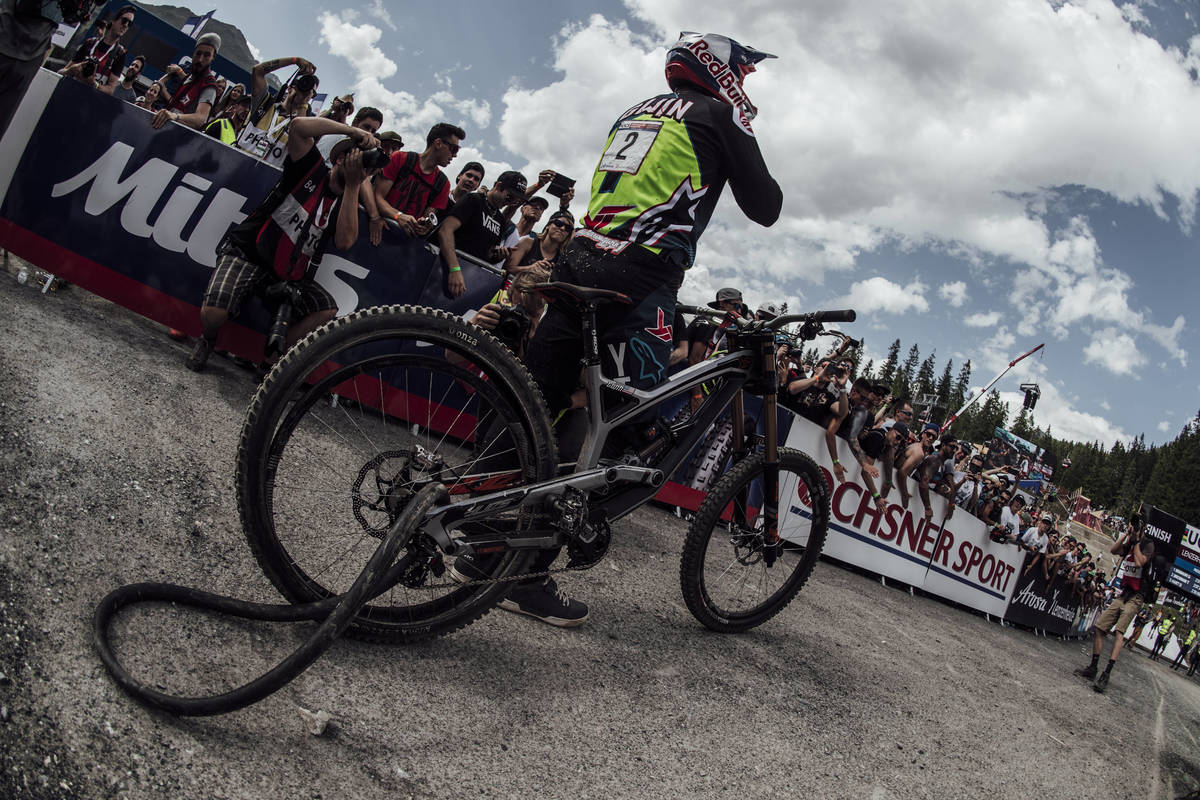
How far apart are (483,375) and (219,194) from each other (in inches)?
162

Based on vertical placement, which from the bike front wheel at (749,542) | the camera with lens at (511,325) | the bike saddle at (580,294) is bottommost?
the bike front wheel at (749,542)

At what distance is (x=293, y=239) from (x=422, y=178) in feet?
5.06

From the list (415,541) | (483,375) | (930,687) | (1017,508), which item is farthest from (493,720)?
(1017,508)

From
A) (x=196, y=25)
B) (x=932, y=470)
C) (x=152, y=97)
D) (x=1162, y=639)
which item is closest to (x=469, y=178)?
(x=152, y=97)

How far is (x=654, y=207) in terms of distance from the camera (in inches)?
114

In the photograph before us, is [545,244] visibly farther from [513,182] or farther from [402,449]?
[402,449]

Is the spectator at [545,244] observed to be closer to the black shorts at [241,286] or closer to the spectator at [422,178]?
the spectator at [422,178]

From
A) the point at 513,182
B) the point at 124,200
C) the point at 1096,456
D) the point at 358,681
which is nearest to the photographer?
the point at 358,681

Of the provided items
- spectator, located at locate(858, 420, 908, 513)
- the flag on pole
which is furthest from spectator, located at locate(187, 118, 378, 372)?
the flag on pole

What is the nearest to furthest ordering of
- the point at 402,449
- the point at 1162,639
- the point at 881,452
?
the point at 402,449
the point at 881,452
the point at 1162,639

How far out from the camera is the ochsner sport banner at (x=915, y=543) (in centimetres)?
880

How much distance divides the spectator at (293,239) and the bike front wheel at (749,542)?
3281mm

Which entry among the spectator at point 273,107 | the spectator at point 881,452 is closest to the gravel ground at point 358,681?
the spectator at point 273,107

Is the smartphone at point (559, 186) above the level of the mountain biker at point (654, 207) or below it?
above
